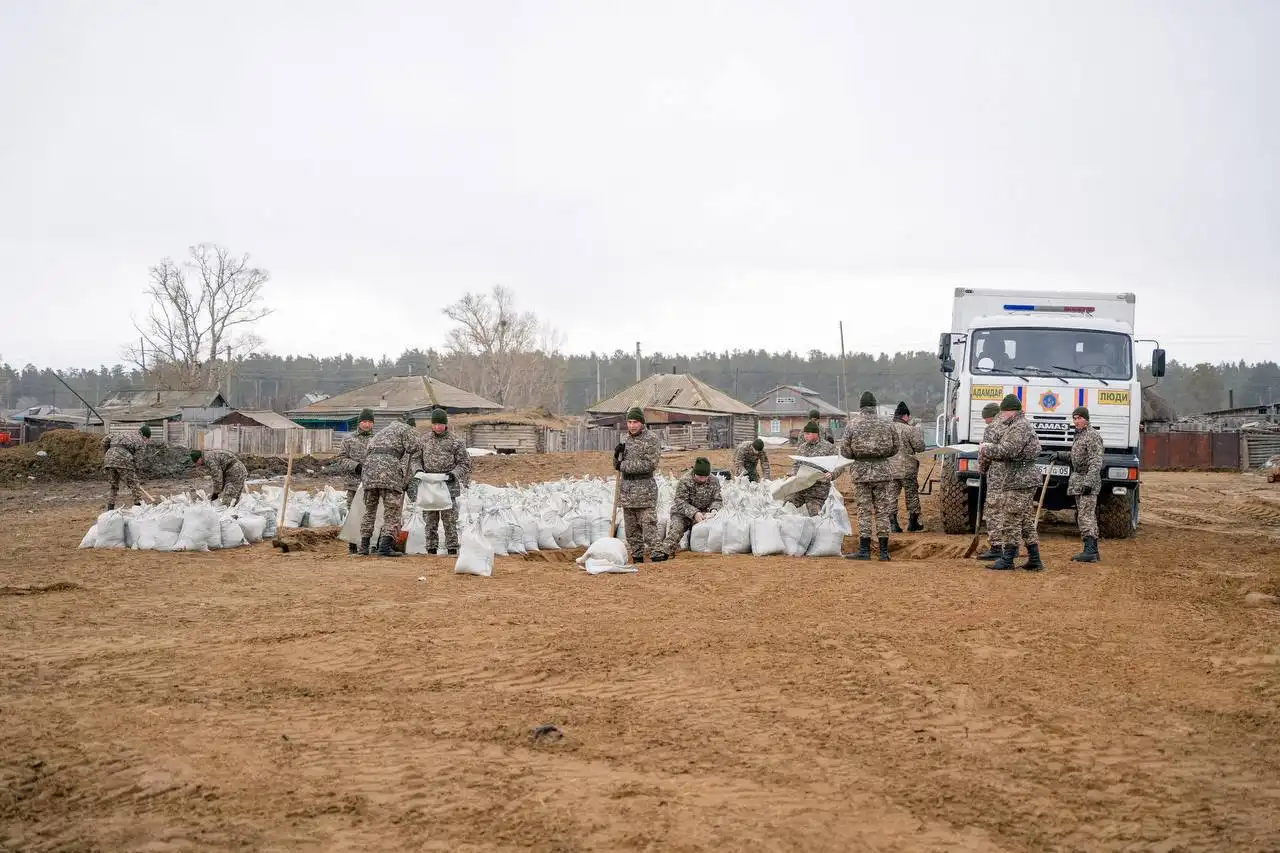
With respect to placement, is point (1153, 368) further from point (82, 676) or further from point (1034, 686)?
point (82, 676)

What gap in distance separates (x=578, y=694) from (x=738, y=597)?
3.32 m

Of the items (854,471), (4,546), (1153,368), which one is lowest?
(4,546)

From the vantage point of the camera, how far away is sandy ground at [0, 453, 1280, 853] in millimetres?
3516

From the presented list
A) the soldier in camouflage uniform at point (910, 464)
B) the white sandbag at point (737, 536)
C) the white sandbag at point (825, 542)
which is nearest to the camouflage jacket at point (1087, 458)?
the soldier in camouflage uniform at point (910, 464)

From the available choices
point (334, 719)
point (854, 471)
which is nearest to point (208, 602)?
point (334, 719)

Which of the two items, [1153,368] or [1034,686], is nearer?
[1034,686]

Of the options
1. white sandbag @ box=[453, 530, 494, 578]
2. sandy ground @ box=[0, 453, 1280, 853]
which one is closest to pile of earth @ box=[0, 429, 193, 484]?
white sandbag @ box=[453, 530, 494, 578]

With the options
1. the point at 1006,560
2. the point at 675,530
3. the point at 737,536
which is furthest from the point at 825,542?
the point at 1006,560

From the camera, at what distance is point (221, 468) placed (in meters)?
13.9

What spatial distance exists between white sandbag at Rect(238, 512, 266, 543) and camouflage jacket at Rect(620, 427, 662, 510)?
16.3 feet

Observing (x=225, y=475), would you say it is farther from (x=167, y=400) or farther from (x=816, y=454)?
(x=167, y=400)

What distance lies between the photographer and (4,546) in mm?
12531

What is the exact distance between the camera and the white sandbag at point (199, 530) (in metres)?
11.7

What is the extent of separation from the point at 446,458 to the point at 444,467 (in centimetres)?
10
